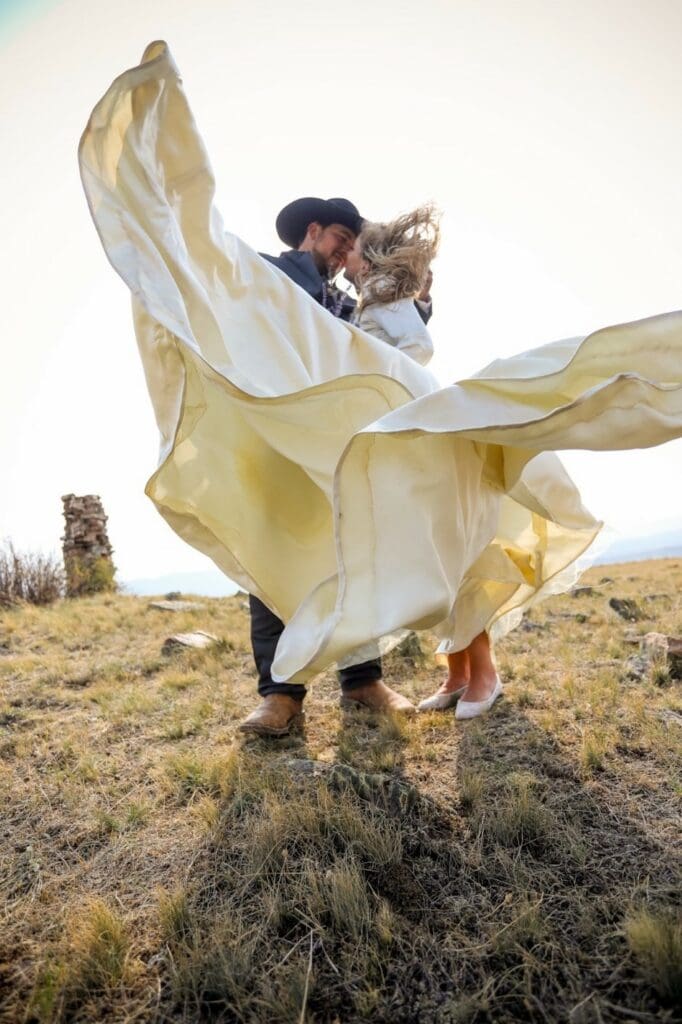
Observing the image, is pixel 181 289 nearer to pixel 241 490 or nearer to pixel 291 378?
pixel 291 378

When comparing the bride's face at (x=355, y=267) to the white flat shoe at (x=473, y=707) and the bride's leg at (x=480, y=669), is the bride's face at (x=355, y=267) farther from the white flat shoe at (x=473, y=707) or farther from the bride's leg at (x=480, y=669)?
the white flat shoe at (x=473, y=707)

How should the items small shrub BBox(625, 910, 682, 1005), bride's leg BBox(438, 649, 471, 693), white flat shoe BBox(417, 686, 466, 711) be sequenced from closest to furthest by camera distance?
small shrub BBox(625, 910, 682, 1005) < white flat shoe BBox(417, 686, 466, 711) < bride's leg BBox(438, 649, 471, 693)

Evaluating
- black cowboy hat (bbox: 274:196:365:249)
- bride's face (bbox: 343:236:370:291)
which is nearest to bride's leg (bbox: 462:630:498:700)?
bride's face (bbox: 343:236:370:291)

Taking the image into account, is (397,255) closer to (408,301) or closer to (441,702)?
(408,301)

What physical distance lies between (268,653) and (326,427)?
129 centimetres

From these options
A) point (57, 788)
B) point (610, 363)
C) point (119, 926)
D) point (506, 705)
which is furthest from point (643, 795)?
point (57, 788)

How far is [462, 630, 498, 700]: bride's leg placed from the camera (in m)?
2.75

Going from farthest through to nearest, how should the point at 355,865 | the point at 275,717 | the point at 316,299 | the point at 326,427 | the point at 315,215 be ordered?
the point at 315,215, the point at 316,299, the point at 275,717, the point at 326,427, the point at 355,865

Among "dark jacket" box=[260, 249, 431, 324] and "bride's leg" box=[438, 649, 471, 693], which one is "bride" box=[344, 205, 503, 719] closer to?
"bride's leg" box=[438, 649, 471, 693]

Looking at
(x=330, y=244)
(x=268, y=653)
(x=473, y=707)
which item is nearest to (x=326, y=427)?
(x=268, y=653)

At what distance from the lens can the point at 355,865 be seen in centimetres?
151

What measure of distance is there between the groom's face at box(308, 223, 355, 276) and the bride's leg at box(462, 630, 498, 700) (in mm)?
1987

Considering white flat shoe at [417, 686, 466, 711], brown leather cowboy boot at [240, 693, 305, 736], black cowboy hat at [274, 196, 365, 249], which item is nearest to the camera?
brown leather cowboy boot at [240, 693, 305, 736]

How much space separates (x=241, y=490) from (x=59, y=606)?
6887 mm
